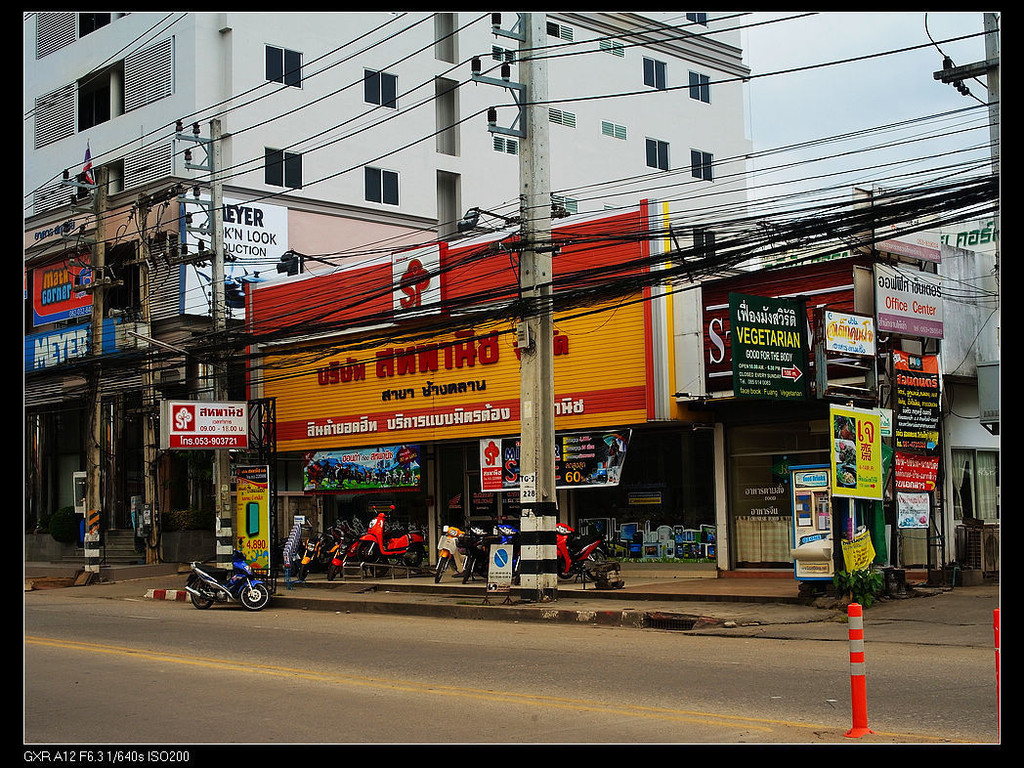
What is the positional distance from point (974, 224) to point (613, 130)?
21068 millimetres

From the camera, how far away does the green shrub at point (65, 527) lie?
37.5 m

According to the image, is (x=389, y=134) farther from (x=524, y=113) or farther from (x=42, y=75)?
(x=524, y=113)

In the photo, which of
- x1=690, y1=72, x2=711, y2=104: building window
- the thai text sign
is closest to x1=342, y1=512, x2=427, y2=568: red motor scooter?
the thai text sign

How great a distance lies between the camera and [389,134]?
42438 millimetres

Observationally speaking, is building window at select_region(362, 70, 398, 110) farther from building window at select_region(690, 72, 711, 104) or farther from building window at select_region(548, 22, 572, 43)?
building window at select_region(690, 72, 711, 104)

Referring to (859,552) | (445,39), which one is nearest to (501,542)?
(859,552)

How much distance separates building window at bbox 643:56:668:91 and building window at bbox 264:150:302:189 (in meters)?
17.8

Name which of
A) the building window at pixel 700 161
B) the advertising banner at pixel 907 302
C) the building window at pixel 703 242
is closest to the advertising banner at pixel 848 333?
the advertising banner at pixel 907 302

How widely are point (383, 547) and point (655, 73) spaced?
31736mm

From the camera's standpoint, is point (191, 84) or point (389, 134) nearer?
point (191, 84)

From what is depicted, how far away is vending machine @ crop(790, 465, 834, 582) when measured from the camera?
18609 millimetres

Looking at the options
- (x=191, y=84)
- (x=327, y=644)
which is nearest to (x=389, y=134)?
(x=191, y=84)

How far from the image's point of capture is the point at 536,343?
20.8 m

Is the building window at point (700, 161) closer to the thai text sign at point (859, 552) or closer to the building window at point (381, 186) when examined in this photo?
the building window at point (381, 186)
